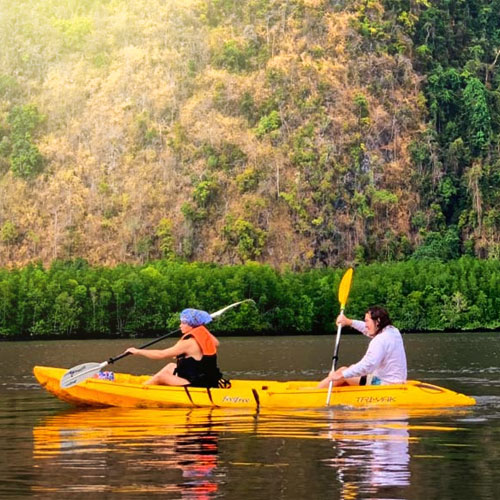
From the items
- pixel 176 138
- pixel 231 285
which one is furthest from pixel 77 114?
pixel 231 285

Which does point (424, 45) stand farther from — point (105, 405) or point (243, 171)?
point (105, 405)

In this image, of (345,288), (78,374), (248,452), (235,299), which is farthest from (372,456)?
(235,299)

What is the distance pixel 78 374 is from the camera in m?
28.5

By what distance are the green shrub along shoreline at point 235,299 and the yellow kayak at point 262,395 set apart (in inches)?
1817

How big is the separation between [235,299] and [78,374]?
49112 mm

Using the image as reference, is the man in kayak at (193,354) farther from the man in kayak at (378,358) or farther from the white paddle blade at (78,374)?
the man in kayak at (378,358)

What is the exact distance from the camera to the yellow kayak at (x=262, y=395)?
26.7 meters

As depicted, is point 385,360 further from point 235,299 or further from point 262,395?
point 235,299

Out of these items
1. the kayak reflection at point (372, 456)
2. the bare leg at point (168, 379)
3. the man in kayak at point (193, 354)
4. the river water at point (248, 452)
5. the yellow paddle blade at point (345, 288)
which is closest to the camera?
the river water at point (248, 452)

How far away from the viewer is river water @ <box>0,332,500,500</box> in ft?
57.9

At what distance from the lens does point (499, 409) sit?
90.4 feet

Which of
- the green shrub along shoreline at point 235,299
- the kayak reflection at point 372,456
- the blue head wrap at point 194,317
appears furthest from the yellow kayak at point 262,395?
the green shrub along shoreline at point 235,299

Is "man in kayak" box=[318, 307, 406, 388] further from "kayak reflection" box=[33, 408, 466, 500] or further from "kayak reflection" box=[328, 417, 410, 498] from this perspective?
"kayak reflection" box=[328, 417, 410, 498]

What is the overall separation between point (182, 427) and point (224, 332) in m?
53.0
